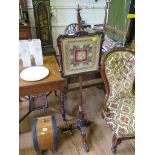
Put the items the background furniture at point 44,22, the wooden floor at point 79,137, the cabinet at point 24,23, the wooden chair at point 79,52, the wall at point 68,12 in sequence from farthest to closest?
the wall at point 68,12, the background furniture at point 44,22, the cabinet at point 24,23, the wooden floor at point 79,137, the wooden chair at point 79,52

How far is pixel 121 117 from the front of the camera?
137 cm

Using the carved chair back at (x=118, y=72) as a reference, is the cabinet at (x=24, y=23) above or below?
above

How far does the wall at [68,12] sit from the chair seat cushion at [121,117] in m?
2.29

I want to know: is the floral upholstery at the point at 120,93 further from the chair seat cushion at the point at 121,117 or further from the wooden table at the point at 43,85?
the wooden table at the point at 43,85

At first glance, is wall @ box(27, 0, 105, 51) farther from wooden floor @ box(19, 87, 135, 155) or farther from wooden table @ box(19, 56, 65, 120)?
wooden table @ box(19, 56, 65, 120)

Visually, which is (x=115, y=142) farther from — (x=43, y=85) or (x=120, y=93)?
(x=43, y=85)

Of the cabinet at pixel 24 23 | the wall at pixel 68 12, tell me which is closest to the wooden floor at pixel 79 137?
the cabinet at pixel 24 23

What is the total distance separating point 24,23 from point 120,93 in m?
2.06

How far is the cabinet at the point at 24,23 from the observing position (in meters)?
2.63

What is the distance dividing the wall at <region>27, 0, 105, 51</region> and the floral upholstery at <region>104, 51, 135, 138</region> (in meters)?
2.14

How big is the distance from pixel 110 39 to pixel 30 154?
6.25ft
